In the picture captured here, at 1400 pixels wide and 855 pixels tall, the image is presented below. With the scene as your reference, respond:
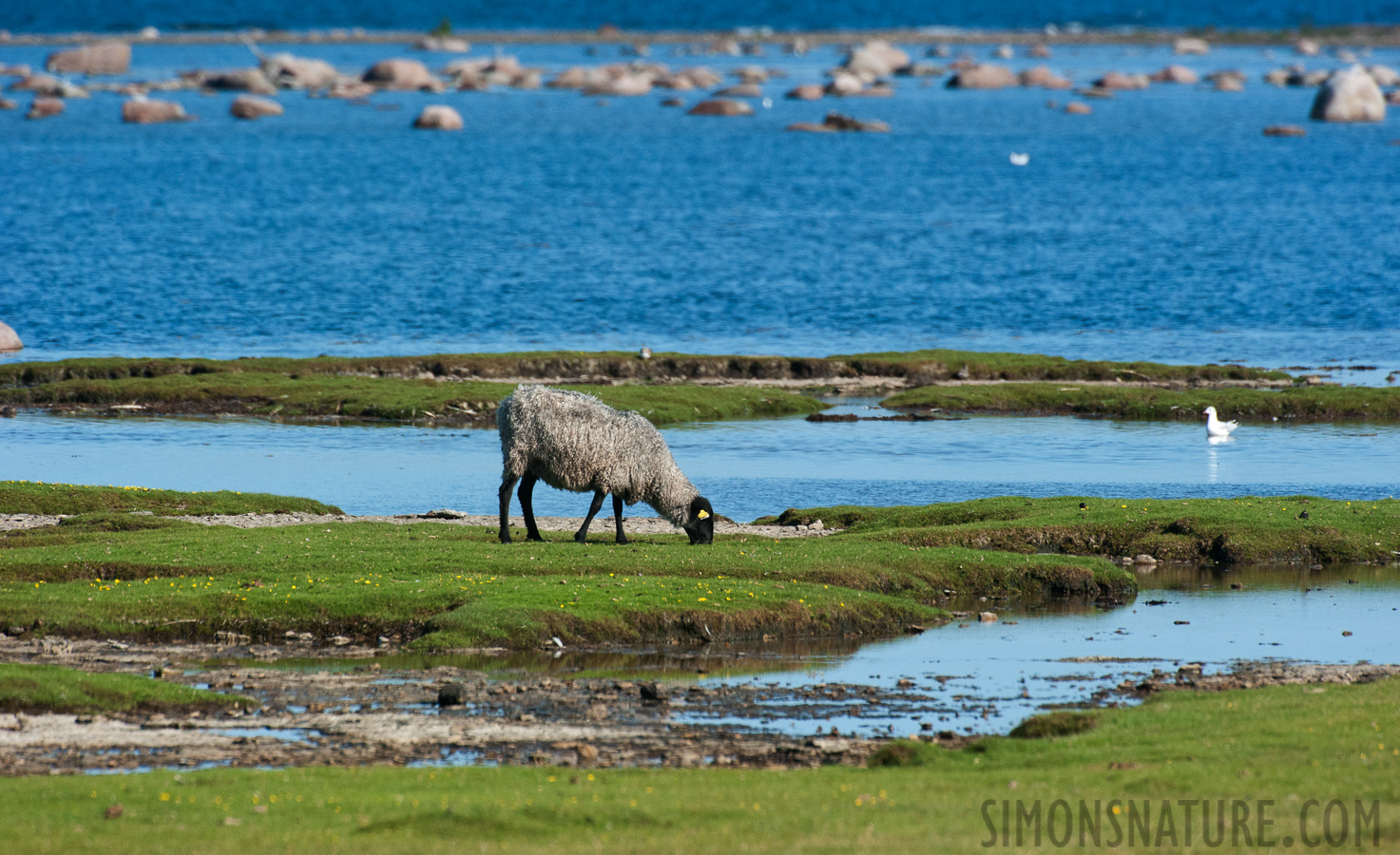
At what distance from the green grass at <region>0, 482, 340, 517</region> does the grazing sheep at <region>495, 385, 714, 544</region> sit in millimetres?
7939

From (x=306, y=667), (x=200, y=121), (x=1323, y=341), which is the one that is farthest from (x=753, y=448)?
(x=200, y=121)

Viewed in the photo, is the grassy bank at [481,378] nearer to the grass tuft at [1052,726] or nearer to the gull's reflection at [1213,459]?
the gull's reflection at [1213,459]

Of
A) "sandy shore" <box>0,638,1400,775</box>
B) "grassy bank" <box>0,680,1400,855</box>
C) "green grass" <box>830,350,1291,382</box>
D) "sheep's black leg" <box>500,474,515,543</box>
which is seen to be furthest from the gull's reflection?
"grassy bank" <box>0,680,1400,855</box>

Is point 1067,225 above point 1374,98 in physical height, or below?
below

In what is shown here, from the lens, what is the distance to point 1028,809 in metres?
15.0

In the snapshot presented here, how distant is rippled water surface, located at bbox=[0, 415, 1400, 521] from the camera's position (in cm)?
3925

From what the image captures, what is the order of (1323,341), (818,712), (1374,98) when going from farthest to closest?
(1374,98)
(1323,341)
(818,712)

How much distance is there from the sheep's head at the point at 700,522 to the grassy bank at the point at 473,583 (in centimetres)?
59

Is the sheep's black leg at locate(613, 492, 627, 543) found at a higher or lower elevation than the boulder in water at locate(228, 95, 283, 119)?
lower

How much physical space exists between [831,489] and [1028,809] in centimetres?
2459

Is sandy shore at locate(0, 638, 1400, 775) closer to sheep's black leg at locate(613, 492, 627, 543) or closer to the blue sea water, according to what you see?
sheep's black leg at locate(613, 492, 627, 543)

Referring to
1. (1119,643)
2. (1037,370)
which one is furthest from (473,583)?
(1037,370)

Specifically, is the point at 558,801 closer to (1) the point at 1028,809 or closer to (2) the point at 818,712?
(1) the point at 1028,809

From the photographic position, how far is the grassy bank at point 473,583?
79.3 ft
